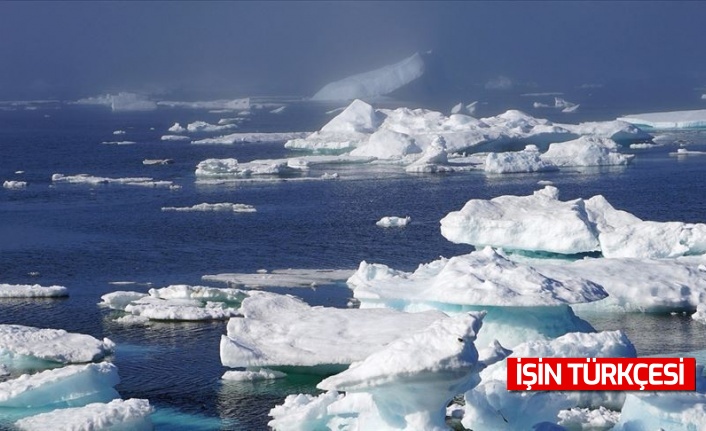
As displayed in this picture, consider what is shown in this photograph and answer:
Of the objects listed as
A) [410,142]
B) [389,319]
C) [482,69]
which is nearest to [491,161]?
[410,142]

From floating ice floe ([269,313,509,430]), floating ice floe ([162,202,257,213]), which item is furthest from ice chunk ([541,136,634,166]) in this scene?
floating ice floe ([269,313,509,430])

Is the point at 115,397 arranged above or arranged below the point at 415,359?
below

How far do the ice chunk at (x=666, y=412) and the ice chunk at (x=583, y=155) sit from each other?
30719 millimetres

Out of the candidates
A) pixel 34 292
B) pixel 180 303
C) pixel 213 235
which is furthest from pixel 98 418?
pixel 213 235

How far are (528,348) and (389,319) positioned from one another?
300 cm

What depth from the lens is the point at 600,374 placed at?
1448cm

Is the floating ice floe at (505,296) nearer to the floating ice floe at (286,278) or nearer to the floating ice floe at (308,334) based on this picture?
the floating ice floe at (308,334)

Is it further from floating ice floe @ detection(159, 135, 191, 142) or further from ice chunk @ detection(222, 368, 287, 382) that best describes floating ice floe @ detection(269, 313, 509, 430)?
floating ice floe @ detection(159, 135, 191, 142)

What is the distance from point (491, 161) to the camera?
41.7 m

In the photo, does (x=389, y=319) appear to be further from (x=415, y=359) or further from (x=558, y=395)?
(x=415, y=359)

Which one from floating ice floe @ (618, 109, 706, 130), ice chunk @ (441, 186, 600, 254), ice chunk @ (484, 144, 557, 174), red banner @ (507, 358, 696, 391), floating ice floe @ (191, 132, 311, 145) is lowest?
red banner @ (507, 358, 696, 391)

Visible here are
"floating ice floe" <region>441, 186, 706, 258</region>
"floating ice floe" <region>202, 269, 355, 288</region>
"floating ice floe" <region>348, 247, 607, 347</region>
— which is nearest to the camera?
"floating ice floe" <region>348, 247, 607, 347</region>

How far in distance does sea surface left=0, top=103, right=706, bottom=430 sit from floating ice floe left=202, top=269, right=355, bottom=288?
0.52 metres

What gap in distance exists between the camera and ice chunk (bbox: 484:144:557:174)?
41.8 meters
